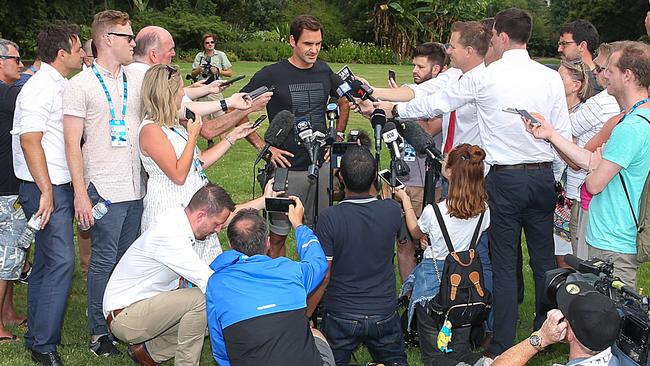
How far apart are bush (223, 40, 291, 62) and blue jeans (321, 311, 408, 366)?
35.5 meters

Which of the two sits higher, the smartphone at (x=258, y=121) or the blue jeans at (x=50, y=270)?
the smartphone at (x=258, y=121)

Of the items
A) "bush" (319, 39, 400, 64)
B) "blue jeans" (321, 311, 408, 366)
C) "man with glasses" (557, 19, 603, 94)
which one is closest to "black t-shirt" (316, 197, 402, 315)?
"blue jeans" (321, 311, 408, 366)

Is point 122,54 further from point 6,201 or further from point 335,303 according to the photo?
point 335,303

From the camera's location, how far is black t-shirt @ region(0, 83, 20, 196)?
5.77 metres

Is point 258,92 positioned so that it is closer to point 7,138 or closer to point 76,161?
point 76,161

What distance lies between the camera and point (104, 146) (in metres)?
5.46

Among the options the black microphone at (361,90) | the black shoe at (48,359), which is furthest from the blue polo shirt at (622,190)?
the black shoe at (48,359)

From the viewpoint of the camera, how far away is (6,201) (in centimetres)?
586

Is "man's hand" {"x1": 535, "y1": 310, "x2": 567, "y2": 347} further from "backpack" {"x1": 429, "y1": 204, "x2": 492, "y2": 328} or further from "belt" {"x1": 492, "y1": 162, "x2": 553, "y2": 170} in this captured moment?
"belt" {"x1": 492, "y1": 162, "x2": 553, "y2": 170}

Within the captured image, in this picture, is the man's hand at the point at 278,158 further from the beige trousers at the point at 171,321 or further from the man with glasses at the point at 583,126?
the man with glasses at the point at 583,126

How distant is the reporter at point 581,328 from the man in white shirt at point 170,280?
2247 mm

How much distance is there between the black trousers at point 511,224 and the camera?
543cm

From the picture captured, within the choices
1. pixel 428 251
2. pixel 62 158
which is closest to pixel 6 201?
pixel 62 158

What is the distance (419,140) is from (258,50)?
35.1 metres
